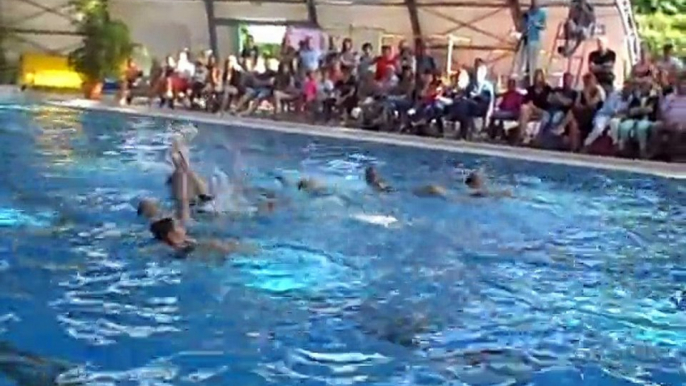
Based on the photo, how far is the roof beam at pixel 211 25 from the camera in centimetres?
1973

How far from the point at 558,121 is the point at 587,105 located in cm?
45

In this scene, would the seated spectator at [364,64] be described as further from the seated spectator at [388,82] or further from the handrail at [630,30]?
the handrail at [630,30]

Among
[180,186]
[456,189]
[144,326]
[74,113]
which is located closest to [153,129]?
[74,113]

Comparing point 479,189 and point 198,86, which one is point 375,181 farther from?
point 198,86

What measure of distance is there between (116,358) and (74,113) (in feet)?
36.7

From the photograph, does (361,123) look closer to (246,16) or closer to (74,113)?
(74,113)

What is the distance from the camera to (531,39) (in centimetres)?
1448

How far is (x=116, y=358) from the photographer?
4.65m

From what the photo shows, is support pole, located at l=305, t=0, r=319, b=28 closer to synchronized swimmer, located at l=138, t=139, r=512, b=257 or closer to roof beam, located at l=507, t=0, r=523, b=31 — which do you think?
roof beam, located at l=507, t=0, r=523, b=31

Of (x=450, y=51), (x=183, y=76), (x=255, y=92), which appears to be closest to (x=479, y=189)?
(x=255, y=92)

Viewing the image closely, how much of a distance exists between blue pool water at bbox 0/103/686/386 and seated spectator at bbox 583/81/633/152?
128 cm

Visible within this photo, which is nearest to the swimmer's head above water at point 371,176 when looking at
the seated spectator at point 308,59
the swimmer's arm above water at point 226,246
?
the swimmer's arm above water at point 226,246

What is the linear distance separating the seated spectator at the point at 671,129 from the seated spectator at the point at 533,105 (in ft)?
4.69

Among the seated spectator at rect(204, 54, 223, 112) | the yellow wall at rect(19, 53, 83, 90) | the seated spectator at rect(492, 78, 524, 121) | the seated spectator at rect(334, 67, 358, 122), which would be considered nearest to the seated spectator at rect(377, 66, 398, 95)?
the seated spectator at rect(334, 67, 358, 122)
